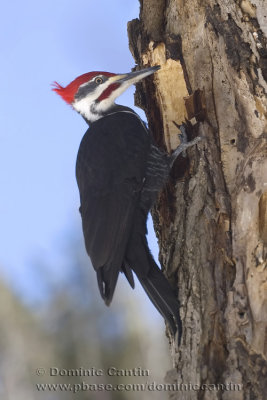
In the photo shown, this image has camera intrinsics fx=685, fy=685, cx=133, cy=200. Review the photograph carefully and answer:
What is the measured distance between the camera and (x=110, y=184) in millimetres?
4027

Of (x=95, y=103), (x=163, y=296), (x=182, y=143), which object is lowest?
(x=163, y=296)

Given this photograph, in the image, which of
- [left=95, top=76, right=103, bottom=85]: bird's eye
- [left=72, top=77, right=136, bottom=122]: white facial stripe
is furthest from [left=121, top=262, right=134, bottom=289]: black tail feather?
[left=95, top=76, right=103, bottom=85]: bird's eye

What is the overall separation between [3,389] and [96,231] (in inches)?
276

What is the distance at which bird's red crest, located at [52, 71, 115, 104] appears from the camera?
4.74 metres

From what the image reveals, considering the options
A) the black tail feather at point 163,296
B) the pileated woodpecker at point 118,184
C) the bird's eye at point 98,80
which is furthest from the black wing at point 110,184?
the bird's eye at point 98,80

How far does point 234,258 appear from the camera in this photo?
3.26 metres

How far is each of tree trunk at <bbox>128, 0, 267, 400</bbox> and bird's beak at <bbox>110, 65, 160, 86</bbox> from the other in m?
0.08

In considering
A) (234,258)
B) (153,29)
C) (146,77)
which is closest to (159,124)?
(146,77)

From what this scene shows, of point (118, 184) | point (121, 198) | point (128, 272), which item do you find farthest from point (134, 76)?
point (128, 272)

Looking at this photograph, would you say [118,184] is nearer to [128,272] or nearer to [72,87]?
[128,272]

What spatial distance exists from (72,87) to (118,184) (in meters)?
1.12

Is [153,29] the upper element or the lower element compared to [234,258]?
upper

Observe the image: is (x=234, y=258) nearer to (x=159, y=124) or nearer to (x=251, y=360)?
(x=251, y=360)

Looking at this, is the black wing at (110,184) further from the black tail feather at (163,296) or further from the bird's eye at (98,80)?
the bird's eye at (98,80)
